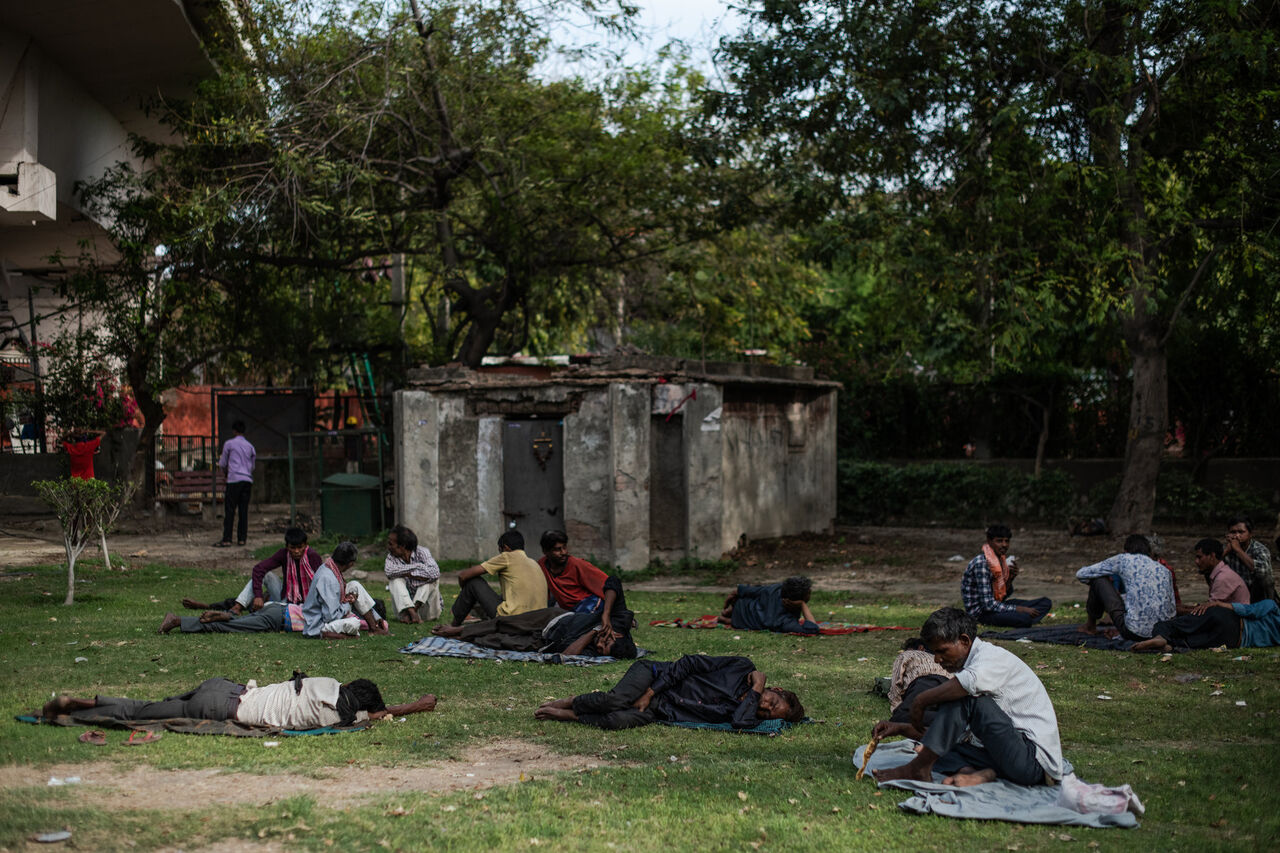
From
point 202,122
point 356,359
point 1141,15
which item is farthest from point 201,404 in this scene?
point 1141,15

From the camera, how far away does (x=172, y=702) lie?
694 centimetres

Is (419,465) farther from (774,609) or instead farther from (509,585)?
(774,609)

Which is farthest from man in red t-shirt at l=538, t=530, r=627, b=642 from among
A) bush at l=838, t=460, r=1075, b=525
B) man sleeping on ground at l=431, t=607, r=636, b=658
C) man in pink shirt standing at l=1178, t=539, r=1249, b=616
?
bush at l=838, t=460, r=1075, b=525

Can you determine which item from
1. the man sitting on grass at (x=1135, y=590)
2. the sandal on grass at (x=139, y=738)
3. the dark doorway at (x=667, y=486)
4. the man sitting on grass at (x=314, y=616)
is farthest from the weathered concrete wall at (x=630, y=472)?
the sandal on grass at (x=139, y=738)

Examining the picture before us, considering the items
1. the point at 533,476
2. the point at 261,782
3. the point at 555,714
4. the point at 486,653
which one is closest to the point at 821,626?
the point at 486,653

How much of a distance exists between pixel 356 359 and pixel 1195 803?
782 inches

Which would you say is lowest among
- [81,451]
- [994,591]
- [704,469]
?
[994,591]

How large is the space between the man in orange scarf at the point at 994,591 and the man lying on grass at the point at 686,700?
174 inches

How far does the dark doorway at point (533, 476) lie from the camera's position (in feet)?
A: 52.7

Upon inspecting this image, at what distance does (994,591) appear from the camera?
11.2m

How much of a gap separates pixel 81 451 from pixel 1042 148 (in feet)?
48.4

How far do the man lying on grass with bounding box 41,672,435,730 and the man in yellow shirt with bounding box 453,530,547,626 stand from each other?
10.8 ft

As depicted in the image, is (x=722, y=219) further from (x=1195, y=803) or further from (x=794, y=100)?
(x=1195, y=803)

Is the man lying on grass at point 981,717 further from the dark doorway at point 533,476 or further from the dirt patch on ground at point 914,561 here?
the dark doorway at point 533,476
